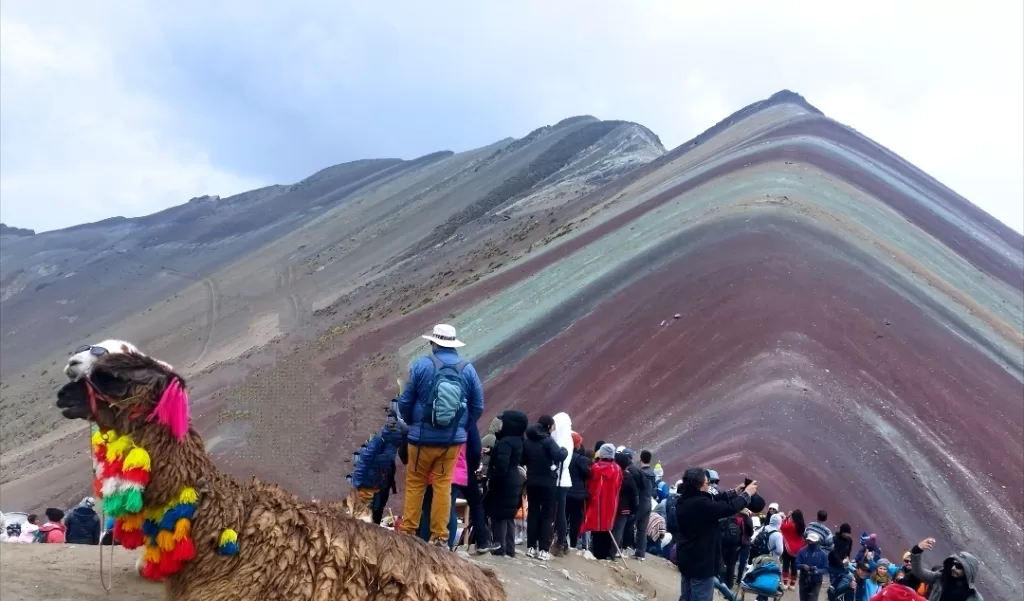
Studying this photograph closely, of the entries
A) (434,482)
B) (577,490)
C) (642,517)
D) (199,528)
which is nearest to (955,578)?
(577,490)

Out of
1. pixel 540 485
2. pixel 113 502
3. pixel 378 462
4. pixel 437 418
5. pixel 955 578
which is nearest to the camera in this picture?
pixel 113 502

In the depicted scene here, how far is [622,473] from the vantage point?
31.4 feet

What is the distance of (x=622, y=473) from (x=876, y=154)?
5026 centimetres

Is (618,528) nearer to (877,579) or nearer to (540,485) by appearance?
(540,485)

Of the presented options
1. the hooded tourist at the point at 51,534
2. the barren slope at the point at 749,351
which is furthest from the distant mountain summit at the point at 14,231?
the hooded tourist at the point at 51,534

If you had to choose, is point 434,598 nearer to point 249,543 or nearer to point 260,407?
point 249,543

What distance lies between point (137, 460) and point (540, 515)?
5.00m

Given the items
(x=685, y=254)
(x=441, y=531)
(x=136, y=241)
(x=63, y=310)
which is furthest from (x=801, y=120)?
(x=136, y=241)

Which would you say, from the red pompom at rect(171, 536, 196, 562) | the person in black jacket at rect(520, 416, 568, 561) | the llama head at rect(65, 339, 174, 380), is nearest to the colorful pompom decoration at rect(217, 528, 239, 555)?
the red pompom at rect(171, 536, 196, 562)

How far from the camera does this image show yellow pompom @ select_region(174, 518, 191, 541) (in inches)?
155

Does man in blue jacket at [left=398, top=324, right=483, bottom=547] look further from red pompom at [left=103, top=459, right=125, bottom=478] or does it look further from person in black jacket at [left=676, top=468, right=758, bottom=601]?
red pompom at [left=103, top=459, right=125, bottom=478]

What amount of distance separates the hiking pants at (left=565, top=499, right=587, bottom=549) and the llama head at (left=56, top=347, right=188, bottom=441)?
6.11 metres

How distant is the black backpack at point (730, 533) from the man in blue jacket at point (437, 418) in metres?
4.48

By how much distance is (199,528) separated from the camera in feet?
13.1
